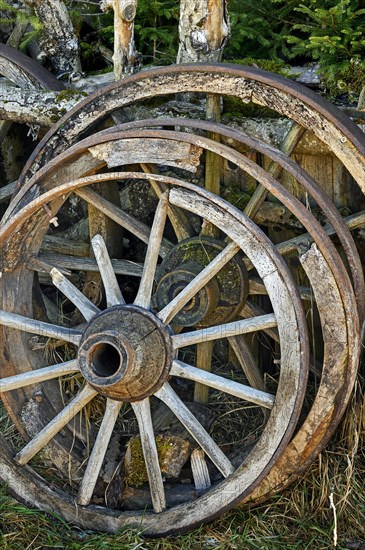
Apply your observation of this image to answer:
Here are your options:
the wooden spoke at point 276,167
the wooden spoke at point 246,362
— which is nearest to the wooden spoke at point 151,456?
the wooden spoke at point 246,362

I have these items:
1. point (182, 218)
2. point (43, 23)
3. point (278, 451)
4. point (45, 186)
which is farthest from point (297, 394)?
point (43, 23)

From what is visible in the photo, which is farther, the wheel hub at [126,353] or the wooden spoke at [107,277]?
the wooden spoke at [107,277]

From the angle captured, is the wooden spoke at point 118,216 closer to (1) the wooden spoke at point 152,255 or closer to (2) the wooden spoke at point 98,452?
(1) the wooden spoke at point 152,255

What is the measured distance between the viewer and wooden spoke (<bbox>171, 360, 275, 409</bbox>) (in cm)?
348

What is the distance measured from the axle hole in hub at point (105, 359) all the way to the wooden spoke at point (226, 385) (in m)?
0.26

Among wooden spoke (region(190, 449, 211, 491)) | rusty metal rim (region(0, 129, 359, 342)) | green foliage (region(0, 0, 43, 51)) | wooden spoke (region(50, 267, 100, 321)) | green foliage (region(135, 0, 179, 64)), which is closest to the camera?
rusty metal rim (region(0, 129, 359, 342))

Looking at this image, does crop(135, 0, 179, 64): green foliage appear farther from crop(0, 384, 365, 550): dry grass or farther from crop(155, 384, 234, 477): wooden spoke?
crop(0, 384, 365, 550): dry grass

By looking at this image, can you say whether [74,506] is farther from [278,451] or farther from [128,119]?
[128,119]

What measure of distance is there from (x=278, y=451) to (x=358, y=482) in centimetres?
49

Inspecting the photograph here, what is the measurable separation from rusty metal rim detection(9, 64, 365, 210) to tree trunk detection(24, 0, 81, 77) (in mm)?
981

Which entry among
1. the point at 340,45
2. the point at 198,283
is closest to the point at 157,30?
the point at 340,45

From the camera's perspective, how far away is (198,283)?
355 centimetres

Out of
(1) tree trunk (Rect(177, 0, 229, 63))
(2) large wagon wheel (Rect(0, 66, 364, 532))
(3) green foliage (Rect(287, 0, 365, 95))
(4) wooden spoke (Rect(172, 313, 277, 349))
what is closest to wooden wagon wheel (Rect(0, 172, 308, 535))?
(4) wooden spoke (Rect(172, 313, 277, 349))

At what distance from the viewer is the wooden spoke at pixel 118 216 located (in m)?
3.96
